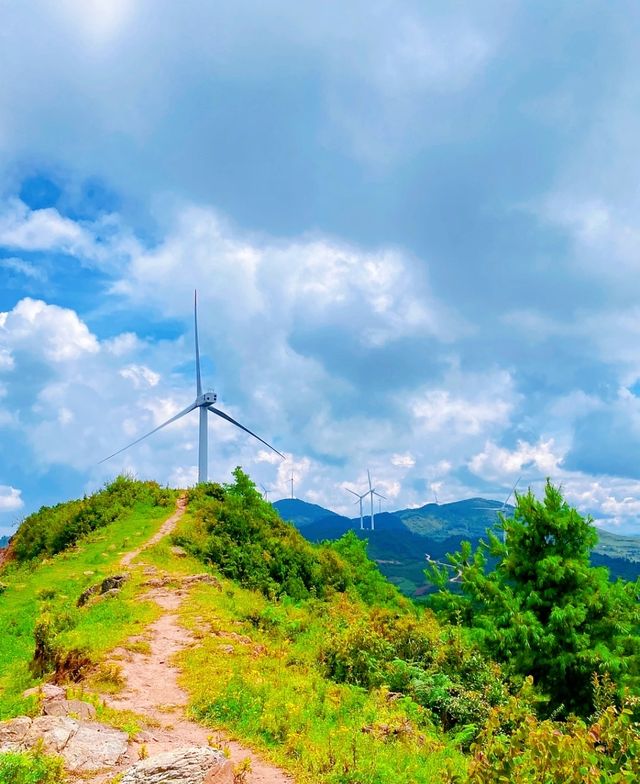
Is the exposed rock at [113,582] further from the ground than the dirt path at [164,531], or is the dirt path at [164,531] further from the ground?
the dirt path at [164,531]

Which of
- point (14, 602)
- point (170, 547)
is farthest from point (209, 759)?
point (170, 547)

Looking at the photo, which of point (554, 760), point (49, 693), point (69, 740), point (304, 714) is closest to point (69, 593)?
point (49, 693)

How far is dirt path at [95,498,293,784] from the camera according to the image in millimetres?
11922

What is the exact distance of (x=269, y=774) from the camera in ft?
37.0

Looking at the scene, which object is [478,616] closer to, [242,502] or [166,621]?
[166,621]

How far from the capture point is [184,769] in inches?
367

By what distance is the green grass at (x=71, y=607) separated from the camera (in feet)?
63.2

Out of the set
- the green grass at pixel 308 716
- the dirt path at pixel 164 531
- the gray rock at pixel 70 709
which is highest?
the dirt path at pixel 164 531

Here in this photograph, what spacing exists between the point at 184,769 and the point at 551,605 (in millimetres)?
20342

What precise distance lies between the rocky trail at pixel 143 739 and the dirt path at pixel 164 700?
0.8 inches

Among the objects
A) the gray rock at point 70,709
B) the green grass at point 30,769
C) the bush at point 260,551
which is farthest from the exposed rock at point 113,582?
the green grass at point 30,769

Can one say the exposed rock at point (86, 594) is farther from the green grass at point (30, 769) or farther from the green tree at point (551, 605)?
the green grass at point (30, 769)

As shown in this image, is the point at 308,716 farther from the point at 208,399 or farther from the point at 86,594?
the point at 208,399

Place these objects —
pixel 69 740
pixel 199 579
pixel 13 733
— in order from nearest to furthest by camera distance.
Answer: pixel 13 733 → pixel 69 740 → pixel 199 579
